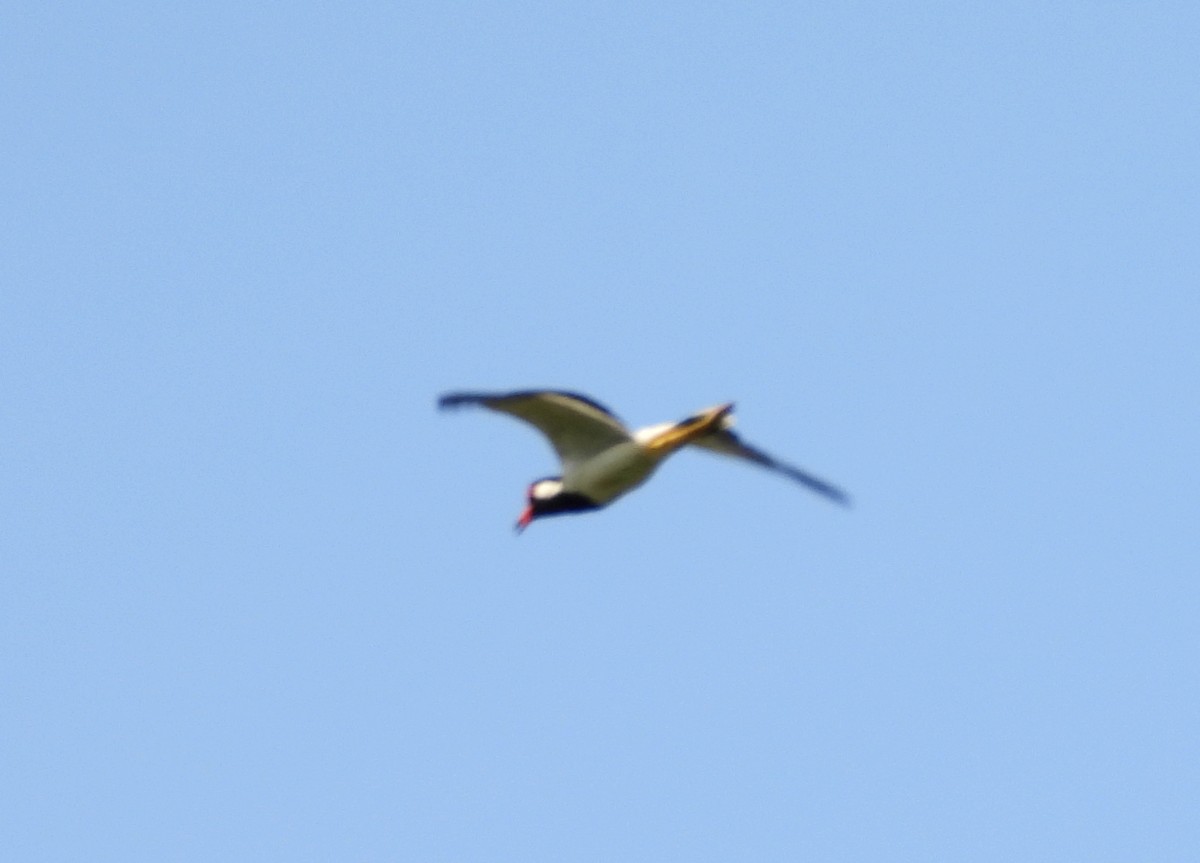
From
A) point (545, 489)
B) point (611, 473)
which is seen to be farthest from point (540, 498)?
Answer: point (611, 473)

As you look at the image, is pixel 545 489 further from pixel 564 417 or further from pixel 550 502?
pixel 564 417

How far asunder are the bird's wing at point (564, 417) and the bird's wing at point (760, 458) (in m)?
1.00

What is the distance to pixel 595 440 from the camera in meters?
20.3

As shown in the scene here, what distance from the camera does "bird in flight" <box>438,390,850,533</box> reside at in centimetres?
1962

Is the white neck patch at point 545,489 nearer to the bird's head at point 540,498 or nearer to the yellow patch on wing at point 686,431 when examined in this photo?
the bird's head at point 540,498

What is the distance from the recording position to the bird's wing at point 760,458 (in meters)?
21.1

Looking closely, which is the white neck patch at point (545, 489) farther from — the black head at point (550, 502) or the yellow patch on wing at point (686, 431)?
the yellow patch on wing at point (686, 431)

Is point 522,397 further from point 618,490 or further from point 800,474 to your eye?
point 800,474

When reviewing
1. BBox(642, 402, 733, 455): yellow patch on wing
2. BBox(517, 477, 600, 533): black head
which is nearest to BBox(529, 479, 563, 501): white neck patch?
BBox(517, 477, 600, 533): black head

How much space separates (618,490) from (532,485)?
1.38 metres

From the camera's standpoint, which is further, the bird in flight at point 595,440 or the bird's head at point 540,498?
the bird's head at point 540,498

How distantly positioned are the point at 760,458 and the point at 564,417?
2.20 m

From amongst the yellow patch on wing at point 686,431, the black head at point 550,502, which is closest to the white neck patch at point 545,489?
the black head at point 550,502

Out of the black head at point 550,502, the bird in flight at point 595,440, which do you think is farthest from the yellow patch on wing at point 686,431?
the black head at point 550,502
